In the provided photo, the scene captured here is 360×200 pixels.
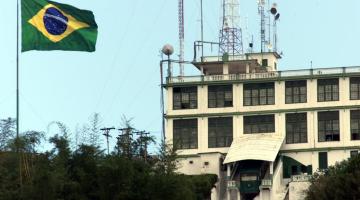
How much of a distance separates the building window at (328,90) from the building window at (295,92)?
1.63 m

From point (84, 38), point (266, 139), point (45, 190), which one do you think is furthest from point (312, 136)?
point (84, 38)

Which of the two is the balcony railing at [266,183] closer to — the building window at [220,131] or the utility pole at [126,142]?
the building window at [220,131]

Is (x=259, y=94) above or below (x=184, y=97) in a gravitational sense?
above

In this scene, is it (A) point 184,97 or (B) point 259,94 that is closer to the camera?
(B) point 259,94

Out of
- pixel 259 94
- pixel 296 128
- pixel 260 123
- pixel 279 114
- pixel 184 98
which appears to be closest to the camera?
pixel 296 128

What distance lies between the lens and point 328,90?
117m

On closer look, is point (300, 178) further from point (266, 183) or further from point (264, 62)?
point (264, 62)

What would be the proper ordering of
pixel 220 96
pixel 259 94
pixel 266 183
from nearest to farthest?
1. pixel 266 183
2. pixel 259 94
3. pixel 220 96

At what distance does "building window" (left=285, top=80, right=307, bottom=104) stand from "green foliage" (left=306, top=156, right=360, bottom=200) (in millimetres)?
25520

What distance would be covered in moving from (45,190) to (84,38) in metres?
15.9

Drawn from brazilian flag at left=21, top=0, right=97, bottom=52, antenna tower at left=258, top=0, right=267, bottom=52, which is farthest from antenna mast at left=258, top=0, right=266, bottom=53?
brazilian flag at left=21, top=0, right=97, bottom=52

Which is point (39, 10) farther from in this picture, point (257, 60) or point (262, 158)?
point (257, 60)

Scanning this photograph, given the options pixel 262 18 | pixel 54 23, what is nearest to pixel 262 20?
pixel 262 18

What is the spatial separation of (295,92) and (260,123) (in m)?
4.75
